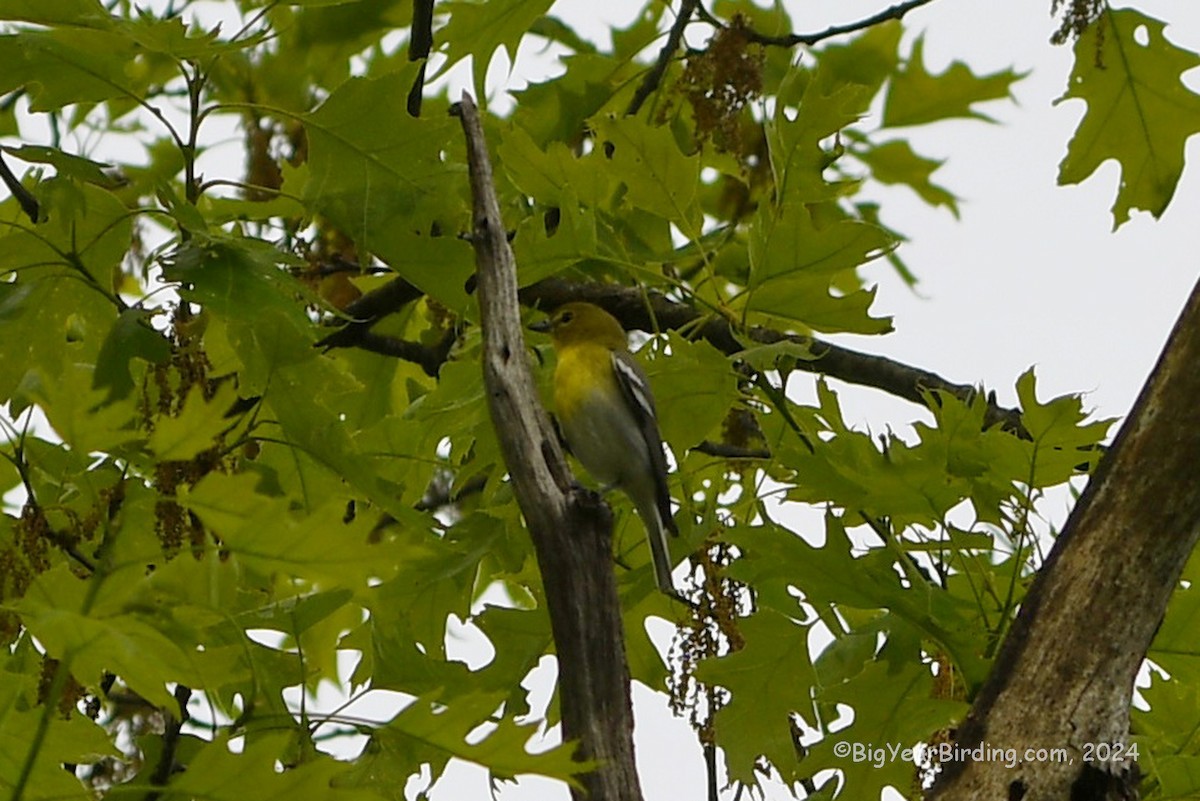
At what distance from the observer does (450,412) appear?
3.58m

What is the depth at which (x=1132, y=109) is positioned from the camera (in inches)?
181

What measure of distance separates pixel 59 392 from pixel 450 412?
65.9 inches

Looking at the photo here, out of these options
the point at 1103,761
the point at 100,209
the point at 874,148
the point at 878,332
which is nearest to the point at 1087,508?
the point at 1103,761

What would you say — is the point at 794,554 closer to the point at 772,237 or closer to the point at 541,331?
the point at 772,237

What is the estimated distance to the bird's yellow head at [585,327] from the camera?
4672 millimetres

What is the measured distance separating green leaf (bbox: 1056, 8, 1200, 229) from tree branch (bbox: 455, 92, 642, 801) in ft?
8.26

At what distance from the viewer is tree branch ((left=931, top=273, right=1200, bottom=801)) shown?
2613 mm

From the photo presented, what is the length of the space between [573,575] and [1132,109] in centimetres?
285

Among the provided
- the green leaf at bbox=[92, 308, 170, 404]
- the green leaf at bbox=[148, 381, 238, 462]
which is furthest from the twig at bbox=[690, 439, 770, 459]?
the green leaf at bbox=[148, 381, 238, 462]

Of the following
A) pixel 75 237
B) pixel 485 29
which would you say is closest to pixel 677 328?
pixel 485 29

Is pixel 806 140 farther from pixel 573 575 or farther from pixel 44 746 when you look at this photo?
pixel 44 746

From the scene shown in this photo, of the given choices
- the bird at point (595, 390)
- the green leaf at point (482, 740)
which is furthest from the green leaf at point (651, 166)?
the green leaf at point (482, 740)

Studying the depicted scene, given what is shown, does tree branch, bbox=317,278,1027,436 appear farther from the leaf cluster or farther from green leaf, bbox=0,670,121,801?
green leaf, bbox=0,670,121,801

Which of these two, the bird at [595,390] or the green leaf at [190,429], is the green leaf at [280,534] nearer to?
the green leaf at [190,429]
